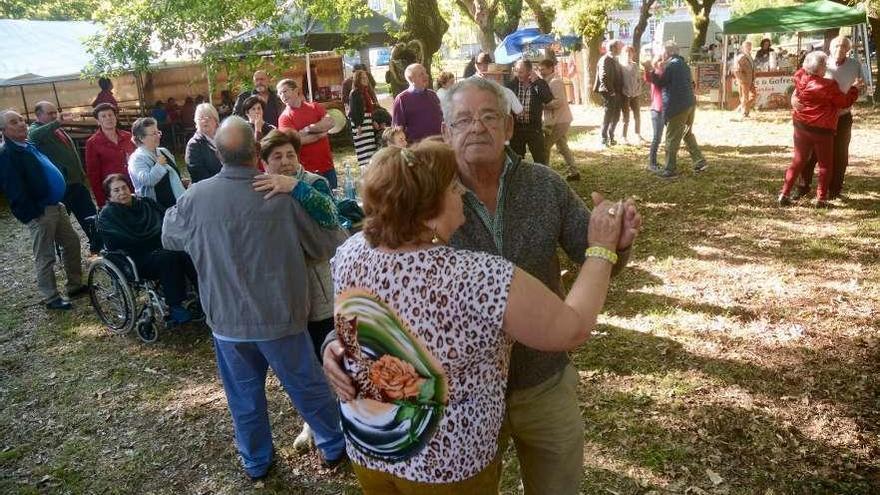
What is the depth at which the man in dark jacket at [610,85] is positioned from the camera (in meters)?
11.6

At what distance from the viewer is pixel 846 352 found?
433 centimetres

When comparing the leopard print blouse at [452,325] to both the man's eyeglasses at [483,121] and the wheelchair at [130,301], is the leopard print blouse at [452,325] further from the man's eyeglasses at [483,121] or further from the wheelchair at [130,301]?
the wheelchair at [130,301]

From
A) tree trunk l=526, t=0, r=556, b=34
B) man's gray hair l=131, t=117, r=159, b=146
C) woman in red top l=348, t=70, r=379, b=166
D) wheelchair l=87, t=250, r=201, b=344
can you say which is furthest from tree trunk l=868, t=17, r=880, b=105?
wheelchair l=87, t=250, r=201, b=344

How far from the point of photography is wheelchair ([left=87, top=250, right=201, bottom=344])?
5.40 metres

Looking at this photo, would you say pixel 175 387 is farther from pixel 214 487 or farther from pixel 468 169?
pixel 468 169

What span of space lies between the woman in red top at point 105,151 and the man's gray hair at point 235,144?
13.4 feet

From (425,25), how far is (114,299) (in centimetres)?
629

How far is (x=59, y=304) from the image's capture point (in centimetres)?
663

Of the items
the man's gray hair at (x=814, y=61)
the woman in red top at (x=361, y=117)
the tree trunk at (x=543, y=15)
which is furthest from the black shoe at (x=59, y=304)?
the tree trunk at (x=543, y=15)

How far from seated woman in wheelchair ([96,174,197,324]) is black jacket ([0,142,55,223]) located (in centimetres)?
138

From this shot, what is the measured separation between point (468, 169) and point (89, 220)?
16.4 ft

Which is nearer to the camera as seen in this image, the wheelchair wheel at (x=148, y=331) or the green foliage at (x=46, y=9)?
the wheelchair wheel at (x=148, y=331)

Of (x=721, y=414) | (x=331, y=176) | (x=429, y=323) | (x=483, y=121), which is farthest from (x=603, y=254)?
(x=331, y=176)

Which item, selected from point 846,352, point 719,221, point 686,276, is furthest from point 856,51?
point 846,352
